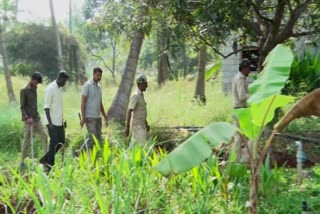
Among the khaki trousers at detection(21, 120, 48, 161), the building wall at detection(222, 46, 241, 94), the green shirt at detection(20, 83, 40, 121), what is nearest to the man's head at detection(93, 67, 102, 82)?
the green shirt at detection(20, 83, 40, 121)

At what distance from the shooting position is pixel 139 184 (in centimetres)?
441

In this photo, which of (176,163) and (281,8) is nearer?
(176,163)

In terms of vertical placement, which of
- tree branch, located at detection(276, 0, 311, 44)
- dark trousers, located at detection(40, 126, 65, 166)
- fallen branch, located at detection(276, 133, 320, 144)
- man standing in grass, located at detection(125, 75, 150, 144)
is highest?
tree branch, located at detection(276, 0, 311, 44)

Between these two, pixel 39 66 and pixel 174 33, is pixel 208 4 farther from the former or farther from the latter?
pixel 39 66

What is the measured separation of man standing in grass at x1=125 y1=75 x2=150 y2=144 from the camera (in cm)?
713

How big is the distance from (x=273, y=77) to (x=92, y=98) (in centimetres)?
381

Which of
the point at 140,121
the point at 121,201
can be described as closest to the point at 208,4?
the point at 140,121

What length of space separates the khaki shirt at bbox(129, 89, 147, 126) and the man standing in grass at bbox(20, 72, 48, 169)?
4.81 ft

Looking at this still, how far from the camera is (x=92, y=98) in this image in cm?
749

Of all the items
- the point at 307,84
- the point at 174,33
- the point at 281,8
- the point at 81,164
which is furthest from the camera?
the point at 307,84

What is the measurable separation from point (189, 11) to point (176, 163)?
4.81 m

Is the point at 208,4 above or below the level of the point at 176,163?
above

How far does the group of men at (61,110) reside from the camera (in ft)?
23.6

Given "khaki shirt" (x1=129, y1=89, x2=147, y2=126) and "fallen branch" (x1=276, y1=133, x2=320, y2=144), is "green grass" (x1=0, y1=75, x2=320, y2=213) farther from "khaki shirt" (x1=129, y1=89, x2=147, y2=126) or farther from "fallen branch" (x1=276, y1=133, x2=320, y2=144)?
"fallen branch" (x1=276, y1=133, x2=320, y2=144)
